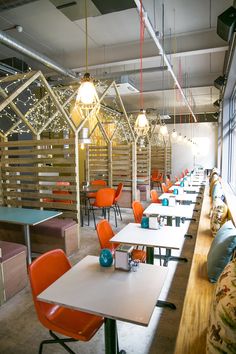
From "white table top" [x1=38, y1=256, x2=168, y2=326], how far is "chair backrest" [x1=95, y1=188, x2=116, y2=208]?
3725 millimetres

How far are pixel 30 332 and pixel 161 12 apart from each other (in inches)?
188

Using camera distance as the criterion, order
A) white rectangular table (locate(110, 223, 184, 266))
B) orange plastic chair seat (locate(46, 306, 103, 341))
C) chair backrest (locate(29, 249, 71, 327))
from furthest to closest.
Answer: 1. white rectangular table (locate(110, 223, 184, 266))
2. chair backrest (locate(29, 249, 71, 327))
3. orange plastic chair seat (locate(46, 306, 103, 341))

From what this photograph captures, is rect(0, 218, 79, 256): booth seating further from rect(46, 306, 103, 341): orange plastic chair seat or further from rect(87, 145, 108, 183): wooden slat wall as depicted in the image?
rect(87, 145, 108, 183): wooden slat wall

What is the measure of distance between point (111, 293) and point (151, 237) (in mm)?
1057

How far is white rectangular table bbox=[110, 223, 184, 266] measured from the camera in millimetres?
2408

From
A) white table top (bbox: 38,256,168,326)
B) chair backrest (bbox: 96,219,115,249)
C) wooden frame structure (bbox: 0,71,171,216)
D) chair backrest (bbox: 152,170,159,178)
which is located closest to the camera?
white table top (bbox: 38,256,168,326)

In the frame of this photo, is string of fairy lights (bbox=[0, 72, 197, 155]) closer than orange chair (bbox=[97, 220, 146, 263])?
No

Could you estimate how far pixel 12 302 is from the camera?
2.90 meters

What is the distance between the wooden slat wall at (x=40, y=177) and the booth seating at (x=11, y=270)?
1.41m

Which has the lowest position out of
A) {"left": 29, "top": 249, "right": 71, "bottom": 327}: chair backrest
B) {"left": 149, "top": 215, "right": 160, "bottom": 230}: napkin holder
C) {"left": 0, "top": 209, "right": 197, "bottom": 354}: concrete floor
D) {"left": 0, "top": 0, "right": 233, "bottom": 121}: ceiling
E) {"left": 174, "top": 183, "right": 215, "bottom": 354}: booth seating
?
{"left": 0, "top": 209, "right": 197, "bottom": 354}: concrete floor

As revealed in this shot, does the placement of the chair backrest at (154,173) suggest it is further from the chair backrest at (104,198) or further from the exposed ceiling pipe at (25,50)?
the exposed ceiling pipe at (25,50)

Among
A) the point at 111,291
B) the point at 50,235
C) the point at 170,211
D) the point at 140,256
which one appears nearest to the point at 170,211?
the point at 170,211

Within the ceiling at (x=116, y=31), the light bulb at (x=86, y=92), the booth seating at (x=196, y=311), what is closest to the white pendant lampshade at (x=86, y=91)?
the light bulb at (x=86, y=92)

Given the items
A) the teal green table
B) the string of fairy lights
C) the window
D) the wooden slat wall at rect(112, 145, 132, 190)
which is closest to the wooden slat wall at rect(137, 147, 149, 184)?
the string of fairy lights
